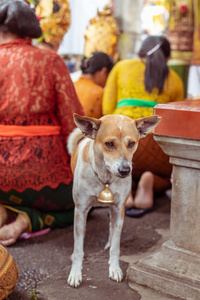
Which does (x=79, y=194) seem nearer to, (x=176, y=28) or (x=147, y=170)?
(x=147, y=170)

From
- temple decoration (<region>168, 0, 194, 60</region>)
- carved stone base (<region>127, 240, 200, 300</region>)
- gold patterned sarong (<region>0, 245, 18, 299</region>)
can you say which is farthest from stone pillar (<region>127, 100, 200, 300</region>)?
temple decoration (<region>168, 0, 194, 60</region>)

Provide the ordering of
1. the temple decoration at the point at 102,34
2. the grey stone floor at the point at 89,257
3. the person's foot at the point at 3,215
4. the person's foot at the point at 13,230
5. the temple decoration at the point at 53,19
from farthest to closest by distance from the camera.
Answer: the temple decoration at the point at 102,34, the temple decoration at the point at 53,19, the person's foot at the point at 3,215, the person's foot at the point at 13,230, the grey stone floor at the point at 89,257

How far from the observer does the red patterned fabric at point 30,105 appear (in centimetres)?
262

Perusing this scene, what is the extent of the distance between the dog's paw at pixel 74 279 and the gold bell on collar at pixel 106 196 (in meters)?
0.43

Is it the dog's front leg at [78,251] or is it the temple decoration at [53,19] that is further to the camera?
the temple decoration at [53,19]

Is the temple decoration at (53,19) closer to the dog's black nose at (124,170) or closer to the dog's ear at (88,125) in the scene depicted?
the dog's ear at (88,125)

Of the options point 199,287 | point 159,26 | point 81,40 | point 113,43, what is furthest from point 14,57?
point 159,26

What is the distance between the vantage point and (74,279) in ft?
6.71

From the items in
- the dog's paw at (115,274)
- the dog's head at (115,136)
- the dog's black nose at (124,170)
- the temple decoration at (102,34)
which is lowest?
the dog's paw at (115,274)

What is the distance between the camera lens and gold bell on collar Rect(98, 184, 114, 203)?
6.55ft

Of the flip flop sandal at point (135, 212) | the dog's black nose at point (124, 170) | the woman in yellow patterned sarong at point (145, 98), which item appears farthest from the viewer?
the woman in yellow patterned sarong at point (145, 98)

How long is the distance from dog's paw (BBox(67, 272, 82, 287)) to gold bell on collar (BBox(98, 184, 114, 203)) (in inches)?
17.0

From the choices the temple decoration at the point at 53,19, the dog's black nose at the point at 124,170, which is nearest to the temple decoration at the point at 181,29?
the temple decoration at the point at 53,19

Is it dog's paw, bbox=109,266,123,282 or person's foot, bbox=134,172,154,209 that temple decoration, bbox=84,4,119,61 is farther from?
dog's paw, bbox=109,266,123,282
